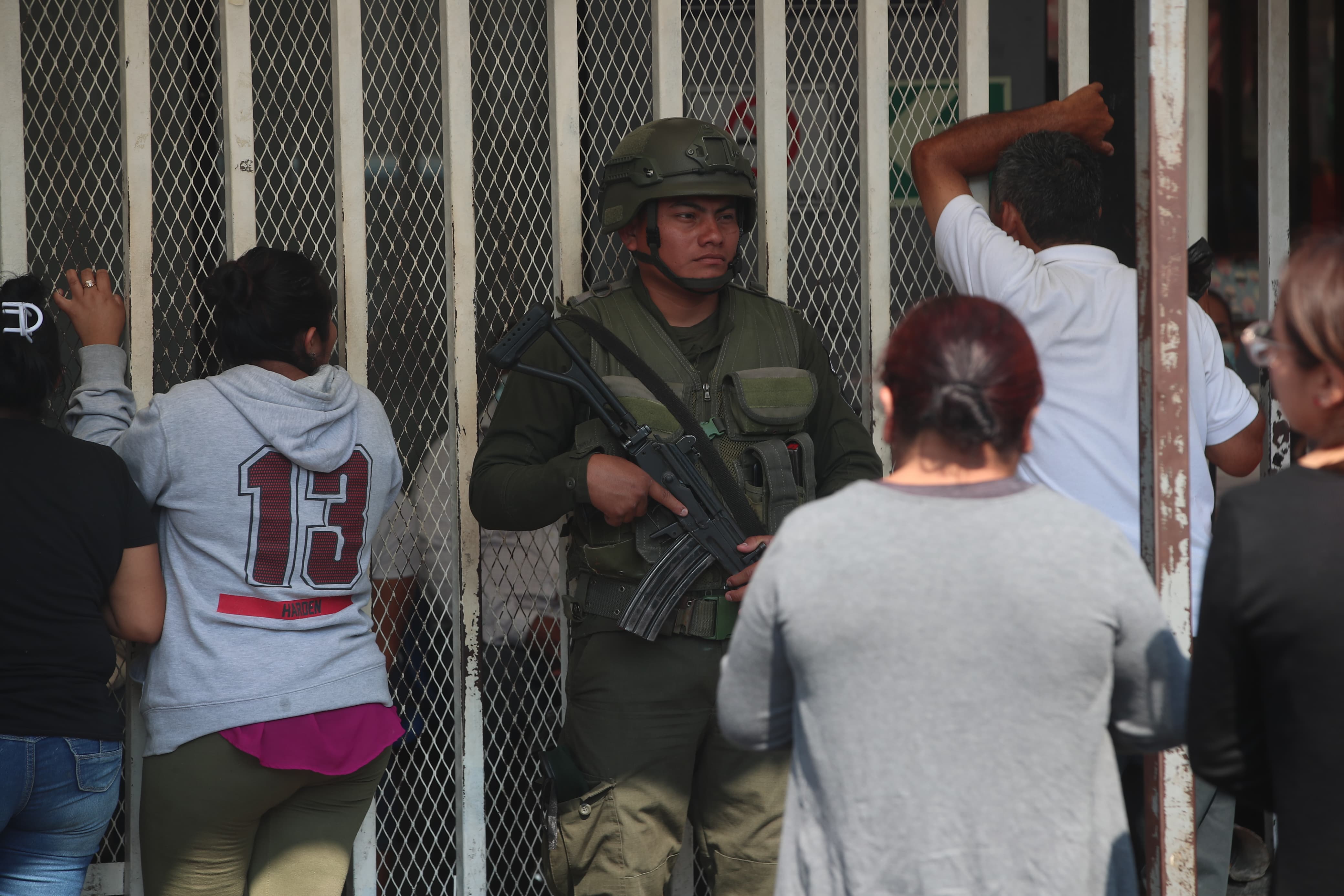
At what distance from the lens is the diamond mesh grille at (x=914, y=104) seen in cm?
340

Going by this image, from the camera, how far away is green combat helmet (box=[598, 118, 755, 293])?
2.88 m

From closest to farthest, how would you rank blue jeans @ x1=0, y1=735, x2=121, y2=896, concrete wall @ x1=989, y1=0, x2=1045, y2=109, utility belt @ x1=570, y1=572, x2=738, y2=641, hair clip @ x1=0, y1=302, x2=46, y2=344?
blue jeans @ x1=0, y1=735, x2=121, y2=896 → hair clip @ x1=0, y1=302, x2=46, y2=344 → utility belt @ x1=570, y1=572, x2=738, y2=641 → concrete wall @ x1=989, y1=0, x2=1045, y2=109

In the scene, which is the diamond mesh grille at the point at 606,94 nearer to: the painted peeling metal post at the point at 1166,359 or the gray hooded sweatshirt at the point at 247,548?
the gray hooded sweatshirt at the point at 247,548

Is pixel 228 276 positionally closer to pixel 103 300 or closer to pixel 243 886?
pixel 103 300

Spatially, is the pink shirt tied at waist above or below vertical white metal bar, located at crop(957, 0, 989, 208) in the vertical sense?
below

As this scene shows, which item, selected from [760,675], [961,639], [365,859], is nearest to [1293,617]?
[961,639]

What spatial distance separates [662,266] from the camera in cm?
292

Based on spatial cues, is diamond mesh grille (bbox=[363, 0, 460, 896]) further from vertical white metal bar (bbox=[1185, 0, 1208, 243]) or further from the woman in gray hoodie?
vertical white metal bar (bbox=[1185, 0, 1208, 243])

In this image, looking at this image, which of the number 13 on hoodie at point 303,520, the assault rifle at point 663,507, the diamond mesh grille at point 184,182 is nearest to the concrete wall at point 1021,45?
the assault rifle at point 663,507

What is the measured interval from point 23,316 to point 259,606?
699mm

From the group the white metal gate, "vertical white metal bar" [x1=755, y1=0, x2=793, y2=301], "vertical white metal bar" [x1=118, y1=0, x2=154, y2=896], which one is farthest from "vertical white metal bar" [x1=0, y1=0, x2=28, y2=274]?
"vertical white metal bar" [x1=755, y1=0, x2=793, y2=301]

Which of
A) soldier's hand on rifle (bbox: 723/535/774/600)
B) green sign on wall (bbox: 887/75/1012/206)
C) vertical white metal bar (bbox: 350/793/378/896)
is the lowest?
vertical white metal bar (bbox: 350/793/378/896)

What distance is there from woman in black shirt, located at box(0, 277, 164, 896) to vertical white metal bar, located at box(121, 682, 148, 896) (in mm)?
594

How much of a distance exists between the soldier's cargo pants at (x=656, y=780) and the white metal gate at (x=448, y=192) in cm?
44
